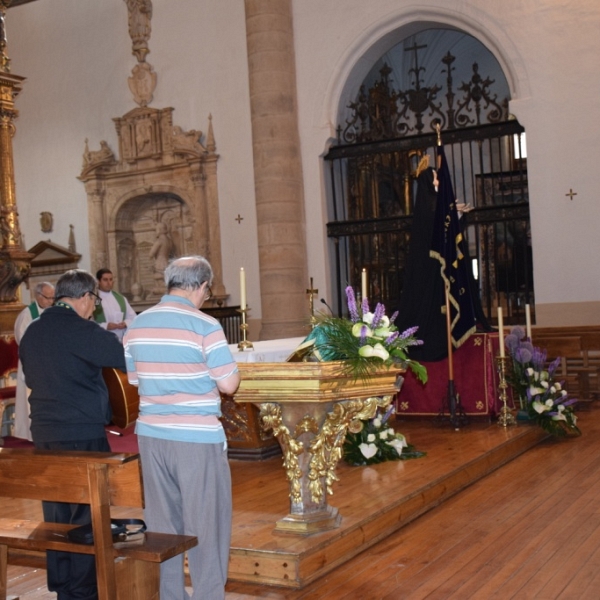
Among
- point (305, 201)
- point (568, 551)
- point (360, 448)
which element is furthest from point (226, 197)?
point (568, 551)

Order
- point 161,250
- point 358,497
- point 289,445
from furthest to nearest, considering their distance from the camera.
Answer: point 161,250
point 358,497
point 289,445

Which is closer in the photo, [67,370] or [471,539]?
[67,370]

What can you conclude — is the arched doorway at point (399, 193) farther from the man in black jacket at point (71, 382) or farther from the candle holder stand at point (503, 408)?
the man in black jacket at point (71, 382)

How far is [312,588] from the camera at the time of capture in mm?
4125

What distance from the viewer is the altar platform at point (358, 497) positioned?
4.25 meters

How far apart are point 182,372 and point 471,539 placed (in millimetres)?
2237

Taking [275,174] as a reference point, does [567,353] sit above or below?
below

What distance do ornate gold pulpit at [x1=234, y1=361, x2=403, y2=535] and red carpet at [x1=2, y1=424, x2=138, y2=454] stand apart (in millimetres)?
2608

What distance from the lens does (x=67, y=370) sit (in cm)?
379

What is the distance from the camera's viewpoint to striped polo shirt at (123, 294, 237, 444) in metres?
3.37

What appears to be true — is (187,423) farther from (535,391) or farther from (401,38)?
(401,38)

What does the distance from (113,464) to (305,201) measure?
10.4 metres

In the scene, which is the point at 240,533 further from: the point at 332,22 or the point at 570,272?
the point at 332,22

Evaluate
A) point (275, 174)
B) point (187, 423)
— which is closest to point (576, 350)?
point (275, 174)
